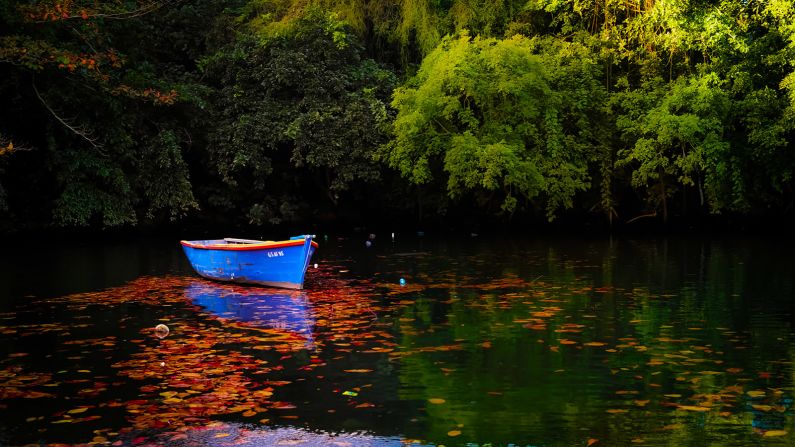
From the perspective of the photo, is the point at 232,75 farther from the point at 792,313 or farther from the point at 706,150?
the point at 792,313

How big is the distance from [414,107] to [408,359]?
22602 mm

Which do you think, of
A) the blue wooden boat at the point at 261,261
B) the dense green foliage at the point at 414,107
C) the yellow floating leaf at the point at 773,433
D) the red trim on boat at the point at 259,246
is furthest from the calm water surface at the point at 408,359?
the dense green foliage at the point at 414,107

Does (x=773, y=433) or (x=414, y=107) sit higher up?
(x=414, y=107)

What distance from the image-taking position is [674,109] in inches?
1313

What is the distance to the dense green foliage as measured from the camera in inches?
1231

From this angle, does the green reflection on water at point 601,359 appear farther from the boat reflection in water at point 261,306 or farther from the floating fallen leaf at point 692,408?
the boat reflection in water at point 261,306

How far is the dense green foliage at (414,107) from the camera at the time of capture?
31.3 metres

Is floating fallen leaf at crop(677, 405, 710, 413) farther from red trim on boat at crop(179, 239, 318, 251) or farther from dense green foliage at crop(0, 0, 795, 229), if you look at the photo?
dense green foliage at crop(0, 0, 795, 229)

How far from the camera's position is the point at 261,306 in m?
17.5

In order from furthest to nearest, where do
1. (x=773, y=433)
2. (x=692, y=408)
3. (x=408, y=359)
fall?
(x=408, y=359) → (x=692, y=408) → (x=773, y=433)

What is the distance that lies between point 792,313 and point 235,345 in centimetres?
946

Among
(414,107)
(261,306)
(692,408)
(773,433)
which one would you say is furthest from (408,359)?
(414,107)

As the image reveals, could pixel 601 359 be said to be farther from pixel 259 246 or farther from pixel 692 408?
pixel 259 246

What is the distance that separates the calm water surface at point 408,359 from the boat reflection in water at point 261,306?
0.09m
